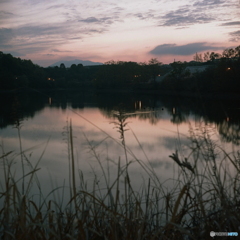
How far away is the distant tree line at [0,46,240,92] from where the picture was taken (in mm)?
32906

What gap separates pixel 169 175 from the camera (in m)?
6.90

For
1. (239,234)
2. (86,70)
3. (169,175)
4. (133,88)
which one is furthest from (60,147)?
(86,70)

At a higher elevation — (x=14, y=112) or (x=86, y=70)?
(x=86, y=70)

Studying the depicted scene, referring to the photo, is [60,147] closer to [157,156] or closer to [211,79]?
[157,156]

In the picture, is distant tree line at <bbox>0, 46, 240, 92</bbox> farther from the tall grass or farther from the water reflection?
the tall grass

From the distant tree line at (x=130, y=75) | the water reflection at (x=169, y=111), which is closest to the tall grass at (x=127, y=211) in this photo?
the water reflection at (x=169, y=111)

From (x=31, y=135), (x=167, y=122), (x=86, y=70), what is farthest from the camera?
(x=86, y=70)

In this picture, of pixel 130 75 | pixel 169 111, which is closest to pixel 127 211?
pixel 169 111

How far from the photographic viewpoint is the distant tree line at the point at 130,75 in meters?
32.9

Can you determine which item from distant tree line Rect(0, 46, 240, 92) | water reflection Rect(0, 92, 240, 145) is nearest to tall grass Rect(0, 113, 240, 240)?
water reflection Rect(0, 92, 240, 145)

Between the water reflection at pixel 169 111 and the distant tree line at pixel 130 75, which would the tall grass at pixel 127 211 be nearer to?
the water reflection at pixel 169 111

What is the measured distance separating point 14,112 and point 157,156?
706cm

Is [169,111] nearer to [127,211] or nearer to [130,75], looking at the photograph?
[127,211]

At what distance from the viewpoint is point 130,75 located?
76250 mm
